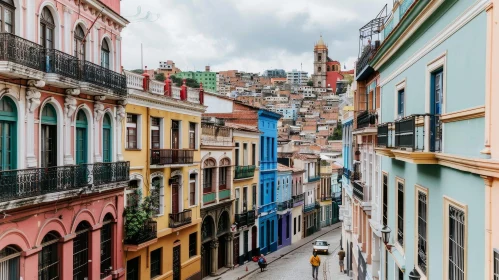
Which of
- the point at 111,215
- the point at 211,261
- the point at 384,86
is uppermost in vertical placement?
the point at 384,86

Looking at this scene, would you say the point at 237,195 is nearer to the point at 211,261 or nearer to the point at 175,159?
the point at 211,261

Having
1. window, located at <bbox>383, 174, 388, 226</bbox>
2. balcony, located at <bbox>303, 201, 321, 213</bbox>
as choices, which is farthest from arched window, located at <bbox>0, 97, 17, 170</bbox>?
balcony, located at <bbox>303, 201, 321, 213</bbox>

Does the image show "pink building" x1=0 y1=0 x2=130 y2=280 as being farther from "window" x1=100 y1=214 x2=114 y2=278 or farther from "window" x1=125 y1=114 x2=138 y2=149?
"window" x1=125 y1=114 x2=138 y2=149

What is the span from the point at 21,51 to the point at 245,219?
22.7 metres

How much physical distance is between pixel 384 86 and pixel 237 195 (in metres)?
18.8

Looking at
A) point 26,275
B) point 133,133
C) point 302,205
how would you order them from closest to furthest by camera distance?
point 26,275 < point 133,133 < point 302,205

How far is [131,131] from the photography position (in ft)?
67.9

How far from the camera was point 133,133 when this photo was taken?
2086cm

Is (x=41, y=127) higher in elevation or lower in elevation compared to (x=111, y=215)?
higher

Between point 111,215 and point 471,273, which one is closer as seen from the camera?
point 471,273

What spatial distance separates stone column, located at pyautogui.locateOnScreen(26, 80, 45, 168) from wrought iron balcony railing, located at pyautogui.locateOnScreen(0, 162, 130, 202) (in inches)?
15.6

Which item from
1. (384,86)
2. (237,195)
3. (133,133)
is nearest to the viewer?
(384,86)

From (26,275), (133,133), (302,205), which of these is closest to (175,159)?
(133,133)

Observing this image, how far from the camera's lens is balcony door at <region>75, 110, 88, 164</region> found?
52.6 feet
